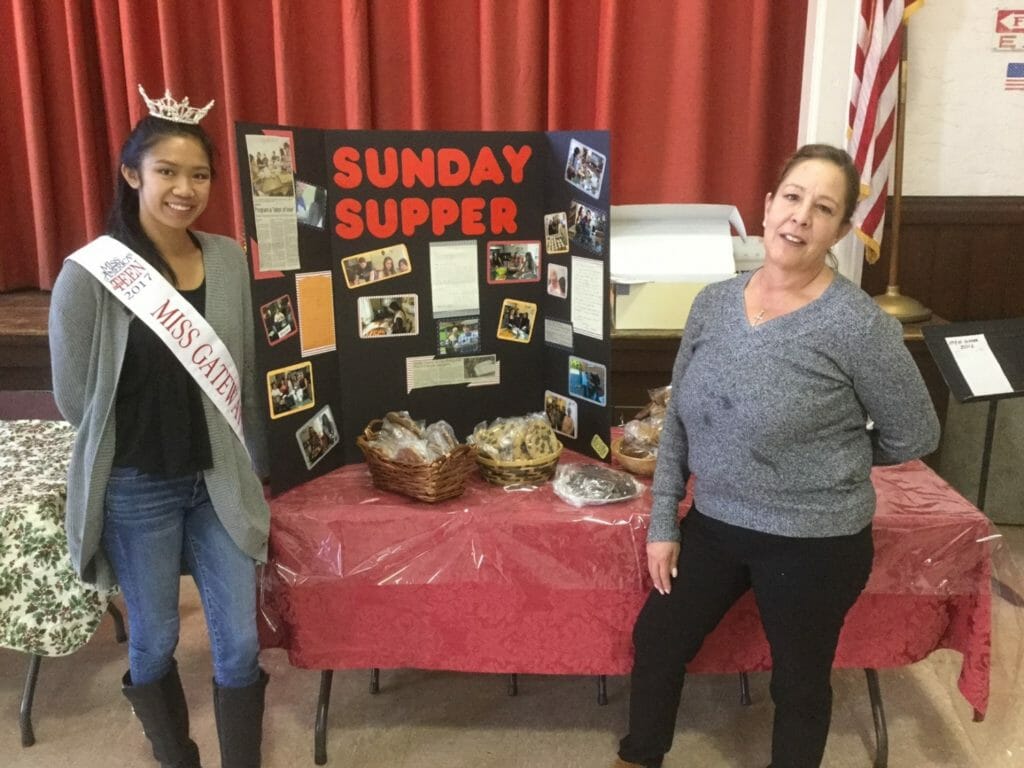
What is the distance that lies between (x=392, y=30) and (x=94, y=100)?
1.08 m

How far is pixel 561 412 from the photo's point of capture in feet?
6.65

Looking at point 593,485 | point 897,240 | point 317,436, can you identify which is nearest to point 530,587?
point 593,485

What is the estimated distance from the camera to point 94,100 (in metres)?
2.92

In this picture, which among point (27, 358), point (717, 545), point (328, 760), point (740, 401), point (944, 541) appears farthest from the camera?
point (27, 358)

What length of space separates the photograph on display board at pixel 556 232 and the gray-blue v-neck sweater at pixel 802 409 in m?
0.45

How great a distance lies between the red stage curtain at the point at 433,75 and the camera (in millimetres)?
2666

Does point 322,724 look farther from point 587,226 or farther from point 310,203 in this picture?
point 587,226

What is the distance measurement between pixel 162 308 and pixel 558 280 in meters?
0.86

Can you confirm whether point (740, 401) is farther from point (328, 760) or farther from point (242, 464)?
point (328, 760)

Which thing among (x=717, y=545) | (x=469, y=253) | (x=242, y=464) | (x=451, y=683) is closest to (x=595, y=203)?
(x=469, y=253)

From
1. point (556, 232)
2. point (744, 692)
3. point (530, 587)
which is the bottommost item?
point (744, 692)

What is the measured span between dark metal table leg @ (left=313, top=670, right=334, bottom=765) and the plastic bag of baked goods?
2.22 feet

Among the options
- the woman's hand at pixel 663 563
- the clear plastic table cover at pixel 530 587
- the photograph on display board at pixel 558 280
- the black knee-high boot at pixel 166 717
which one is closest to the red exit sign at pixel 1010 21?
the clear plastic table cover at pixel 530 587

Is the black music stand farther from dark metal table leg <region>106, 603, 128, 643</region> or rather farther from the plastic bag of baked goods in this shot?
dark metal table leg <region>106, 603, 128, 643</region>
